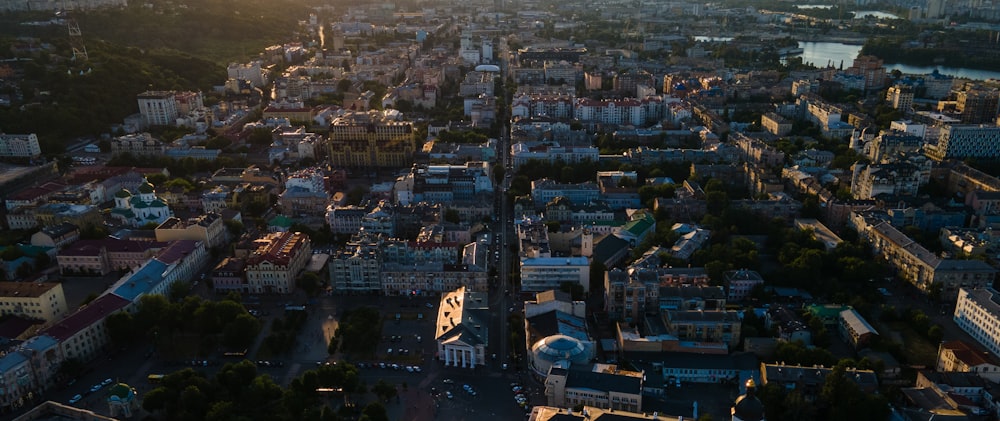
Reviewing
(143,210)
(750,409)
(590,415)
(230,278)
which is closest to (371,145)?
(143,210)

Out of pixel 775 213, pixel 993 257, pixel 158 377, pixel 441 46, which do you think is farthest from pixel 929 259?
pixel 441 46

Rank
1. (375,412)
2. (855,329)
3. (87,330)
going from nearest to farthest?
(375,412), (87,330), (855,329)

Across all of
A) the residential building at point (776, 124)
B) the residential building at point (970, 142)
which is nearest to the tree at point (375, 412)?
the residential building at point (776, 124)

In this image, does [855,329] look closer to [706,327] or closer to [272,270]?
[706,327]

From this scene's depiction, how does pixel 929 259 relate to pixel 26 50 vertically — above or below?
below

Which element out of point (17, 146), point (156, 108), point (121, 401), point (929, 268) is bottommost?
point (121, 401)

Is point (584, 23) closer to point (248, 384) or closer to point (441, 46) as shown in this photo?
point (441, 46)

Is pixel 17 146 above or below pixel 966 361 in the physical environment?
above
